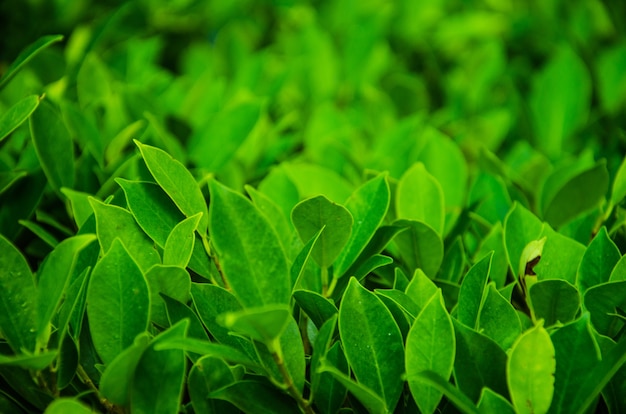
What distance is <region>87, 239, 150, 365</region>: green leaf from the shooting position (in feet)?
3.11

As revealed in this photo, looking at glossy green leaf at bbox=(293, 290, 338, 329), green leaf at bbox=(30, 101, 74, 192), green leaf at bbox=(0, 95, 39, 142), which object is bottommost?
glossy green leaf at bbox=(293, 290, 338, 329)

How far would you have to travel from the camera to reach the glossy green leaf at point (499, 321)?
1001mm

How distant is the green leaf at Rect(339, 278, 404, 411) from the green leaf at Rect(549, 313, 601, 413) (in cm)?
21

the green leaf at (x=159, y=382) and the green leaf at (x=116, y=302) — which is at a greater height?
the green leaf at (x=116, y=302)

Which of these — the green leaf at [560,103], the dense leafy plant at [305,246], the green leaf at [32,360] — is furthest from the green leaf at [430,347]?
the green leaf at [560,103]

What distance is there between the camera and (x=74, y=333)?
1017 millimetres

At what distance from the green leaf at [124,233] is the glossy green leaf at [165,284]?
6cm

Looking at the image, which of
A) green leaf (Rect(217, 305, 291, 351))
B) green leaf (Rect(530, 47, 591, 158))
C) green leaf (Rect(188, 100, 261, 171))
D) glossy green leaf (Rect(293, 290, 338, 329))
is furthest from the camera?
green leaf (Rect(530, 47, 591, 158))

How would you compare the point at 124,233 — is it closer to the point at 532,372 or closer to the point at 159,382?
the point at 159,382

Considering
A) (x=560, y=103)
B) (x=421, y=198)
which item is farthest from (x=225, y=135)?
(x=560, y=103)

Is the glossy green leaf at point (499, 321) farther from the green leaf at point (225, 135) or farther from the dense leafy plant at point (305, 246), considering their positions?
the green leaf at point (225, 135)

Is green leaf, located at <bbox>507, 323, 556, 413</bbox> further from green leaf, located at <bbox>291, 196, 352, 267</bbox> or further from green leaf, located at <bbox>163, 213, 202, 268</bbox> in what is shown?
green leaf, located at <bbox>163, 213, 202, 268</bbox>

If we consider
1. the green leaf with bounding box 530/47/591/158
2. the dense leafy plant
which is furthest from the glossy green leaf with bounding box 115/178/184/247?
the green leaf with bounding box 530/47/591/158

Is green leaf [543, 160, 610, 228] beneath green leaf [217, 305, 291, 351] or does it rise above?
beneath
